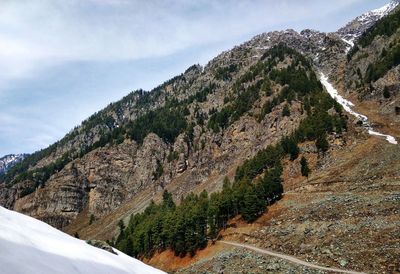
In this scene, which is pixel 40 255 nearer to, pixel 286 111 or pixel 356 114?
pixel 286 111

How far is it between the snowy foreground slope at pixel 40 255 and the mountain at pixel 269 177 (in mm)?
39802

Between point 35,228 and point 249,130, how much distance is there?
135 meters

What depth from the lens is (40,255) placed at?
383 inches

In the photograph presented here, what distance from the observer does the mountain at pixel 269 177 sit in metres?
61.1

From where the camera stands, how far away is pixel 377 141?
294 feet

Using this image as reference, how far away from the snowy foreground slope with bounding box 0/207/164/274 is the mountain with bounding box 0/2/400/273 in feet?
131

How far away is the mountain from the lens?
6106 cm

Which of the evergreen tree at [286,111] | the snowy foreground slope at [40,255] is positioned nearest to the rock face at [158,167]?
the evergreen tree at [286,111]

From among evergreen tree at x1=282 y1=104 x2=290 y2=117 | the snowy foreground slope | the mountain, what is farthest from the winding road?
evergreen tree at x1=282 y1=104 x2=290 y2=117

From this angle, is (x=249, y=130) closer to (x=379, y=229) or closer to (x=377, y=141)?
(x=377, y=141)

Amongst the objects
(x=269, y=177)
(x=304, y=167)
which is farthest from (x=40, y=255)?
(x=304, y=167)

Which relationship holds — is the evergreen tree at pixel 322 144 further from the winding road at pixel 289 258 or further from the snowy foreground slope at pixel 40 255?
the snowy foreground slope at pixel 40 255

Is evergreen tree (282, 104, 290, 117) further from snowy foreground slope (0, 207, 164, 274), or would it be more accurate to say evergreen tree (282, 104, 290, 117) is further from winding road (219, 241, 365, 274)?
snowy foreground slope (0, 207, 164, 274)

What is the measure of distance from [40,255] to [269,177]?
76.3 metres
